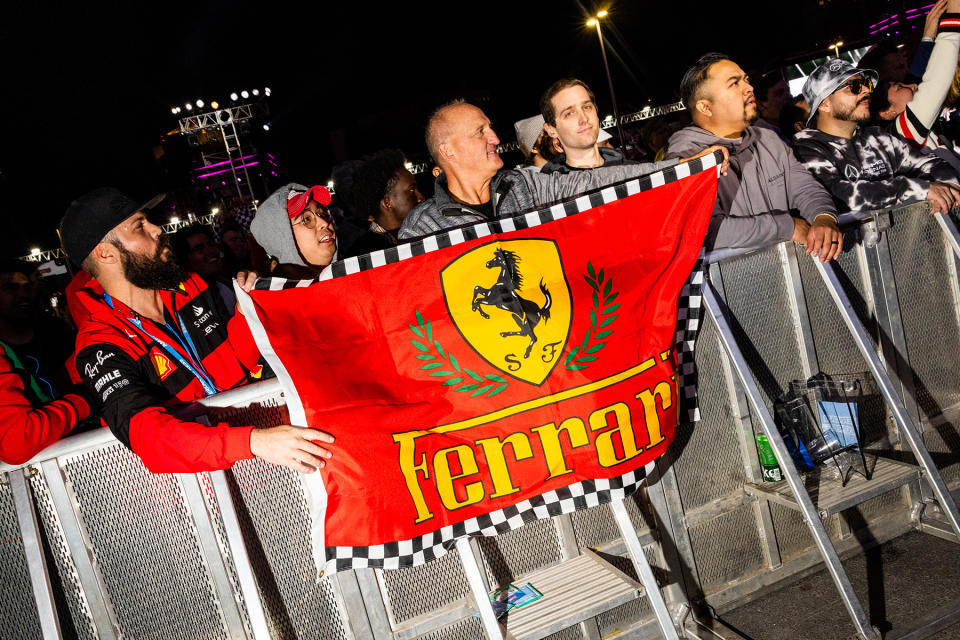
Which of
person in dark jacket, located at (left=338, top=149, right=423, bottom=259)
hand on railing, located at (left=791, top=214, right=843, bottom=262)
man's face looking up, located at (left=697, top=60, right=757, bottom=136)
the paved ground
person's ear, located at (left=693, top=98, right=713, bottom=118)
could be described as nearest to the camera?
the paved ground

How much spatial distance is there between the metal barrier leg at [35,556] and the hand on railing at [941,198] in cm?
502

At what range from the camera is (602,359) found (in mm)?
3016

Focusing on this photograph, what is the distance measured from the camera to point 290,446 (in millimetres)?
2664

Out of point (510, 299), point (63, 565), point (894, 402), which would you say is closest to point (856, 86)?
point (894, 402)

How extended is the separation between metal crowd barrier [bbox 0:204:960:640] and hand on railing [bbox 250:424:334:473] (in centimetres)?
31

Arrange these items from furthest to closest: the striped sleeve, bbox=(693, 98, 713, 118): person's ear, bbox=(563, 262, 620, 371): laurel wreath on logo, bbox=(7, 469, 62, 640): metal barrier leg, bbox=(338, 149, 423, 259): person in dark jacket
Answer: bbox=(338, 149, 423, 259): person in dark jacket, the striped sleeve, bbox=(693, 98, 713, 118): person's ear, bbox=(563, 262, 620, 371): laurel wreath on logo, bbox=(7, 469, 62, 640): metal barrier leg

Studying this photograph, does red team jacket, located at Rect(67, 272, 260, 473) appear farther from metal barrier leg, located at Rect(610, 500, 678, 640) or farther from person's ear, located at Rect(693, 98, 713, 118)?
person's ear, located at Rect(693, 98, 713, 118)

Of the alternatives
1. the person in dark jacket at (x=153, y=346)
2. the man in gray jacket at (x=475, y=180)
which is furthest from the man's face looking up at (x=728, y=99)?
the person in dark jacket at (x=153, y=346)

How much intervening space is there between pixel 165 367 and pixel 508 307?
173cm

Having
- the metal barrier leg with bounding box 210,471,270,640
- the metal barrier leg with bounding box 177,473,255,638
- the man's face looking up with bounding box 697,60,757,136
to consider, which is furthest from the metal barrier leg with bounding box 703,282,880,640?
the metal barrier leg with bounding box 177,473,255,638

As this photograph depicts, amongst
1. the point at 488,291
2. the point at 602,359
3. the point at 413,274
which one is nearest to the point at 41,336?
the point at 413,274

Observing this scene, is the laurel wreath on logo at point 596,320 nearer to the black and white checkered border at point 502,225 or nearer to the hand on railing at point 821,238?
the black and white checkered border at point 502,225

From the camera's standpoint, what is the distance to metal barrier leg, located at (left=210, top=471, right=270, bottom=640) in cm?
275

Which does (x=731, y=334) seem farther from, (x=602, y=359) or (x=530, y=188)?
(x=530, y=188)
